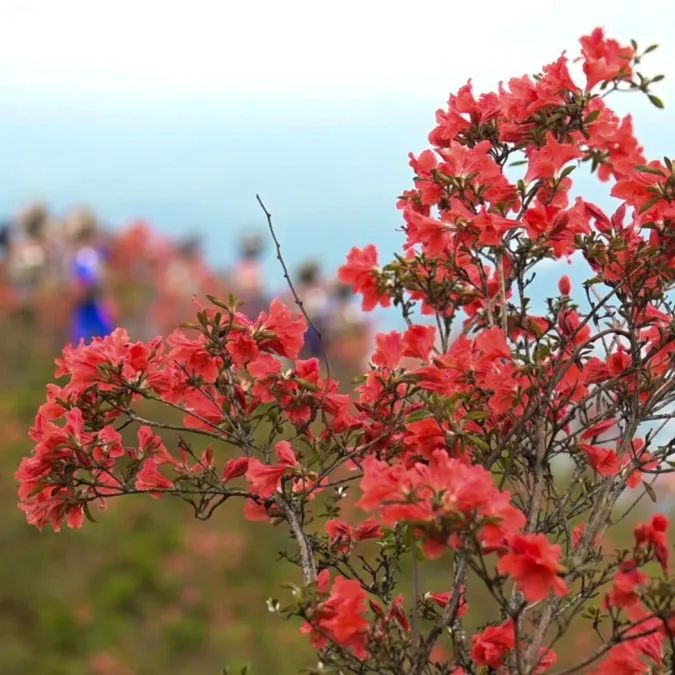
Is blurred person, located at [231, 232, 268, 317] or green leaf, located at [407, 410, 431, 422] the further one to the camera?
blurred person, located at [231, 232, 268, 317]

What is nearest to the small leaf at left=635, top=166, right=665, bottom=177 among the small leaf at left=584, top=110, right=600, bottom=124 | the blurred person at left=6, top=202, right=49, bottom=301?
the small leaf at left=584, top=110, right=600, bottom=124

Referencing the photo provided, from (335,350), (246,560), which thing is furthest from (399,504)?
(335,350)

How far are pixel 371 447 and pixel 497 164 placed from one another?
0.56 metres

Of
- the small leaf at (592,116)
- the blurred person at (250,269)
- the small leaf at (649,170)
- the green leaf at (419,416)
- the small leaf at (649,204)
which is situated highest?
the blurred person at (250,269)

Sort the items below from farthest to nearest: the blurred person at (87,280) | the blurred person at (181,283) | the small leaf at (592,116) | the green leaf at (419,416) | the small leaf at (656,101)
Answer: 1. the blurred person at (181,283)
2. the blurred person at (87,280)
3. the small leaf at (656,101)
4. the small leaf at (592,116)
5. the green leaf at (419,416)

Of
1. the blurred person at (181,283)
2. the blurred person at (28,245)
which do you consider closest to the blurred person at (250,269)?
the blurred person at (181,283)

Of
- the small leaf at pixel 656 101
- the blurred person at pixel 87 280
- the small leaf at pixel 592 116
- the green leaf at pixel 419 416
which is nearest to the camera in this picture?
A: the green leaf at pixel 419 416

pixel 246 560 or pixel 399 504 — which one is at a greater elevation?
pixel 246 560

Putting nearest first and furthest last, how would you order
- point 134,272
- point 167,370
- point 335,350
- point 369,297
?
point 167,370
point 369,297
point 335,350
point 134,272

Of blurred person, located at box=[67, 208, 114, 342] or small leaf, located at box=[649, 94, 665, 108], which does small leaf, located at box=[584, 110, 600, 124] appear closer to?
small leaf, located at box=[649, 94, 665, 108]

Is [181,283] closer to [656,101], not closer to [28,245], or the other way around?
[28,245]

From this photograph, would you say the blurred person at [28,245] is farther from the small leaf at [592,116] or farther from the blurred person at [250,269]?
the small leaf at [592,116]

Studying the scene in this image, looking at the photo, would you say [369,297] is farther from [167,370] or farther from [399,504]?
[399,504]

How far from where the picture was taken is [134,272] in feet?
39.5
